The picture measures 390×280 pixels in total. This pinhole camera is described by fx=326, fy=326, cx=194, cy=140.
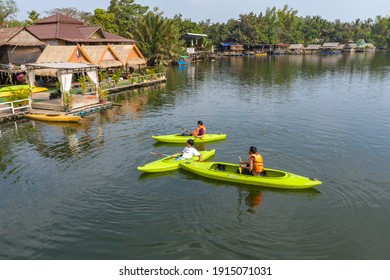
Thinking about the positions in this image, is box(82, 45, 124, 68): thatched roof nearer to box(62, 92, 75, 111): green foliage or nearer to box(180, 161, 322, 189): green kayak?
box(62, 92, 75, 111): green foliage

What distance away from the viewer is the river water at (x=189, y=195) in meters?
11.2

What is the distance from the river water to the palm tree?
42158 mm

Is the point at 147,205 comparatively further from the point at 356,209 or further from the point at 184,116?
the point at 184,116

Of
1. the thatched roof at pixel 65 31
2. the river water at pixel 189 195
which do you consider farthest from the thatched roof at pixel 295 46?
the river water at pixel 189 195

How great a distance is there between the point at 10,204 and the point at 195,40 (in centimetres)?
9449

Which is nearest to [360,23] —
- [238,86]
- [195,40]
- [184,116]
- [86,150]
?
[195,40]

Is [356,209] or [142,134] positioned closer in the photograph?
[356,209]

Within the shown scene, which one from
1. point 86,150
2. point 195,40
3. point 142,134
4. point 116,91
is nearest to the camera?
point 86,150

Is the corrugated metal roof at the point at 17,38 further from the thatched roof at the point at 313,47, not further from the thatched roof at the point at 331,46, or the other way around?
the thatched roof at the point at 331,46

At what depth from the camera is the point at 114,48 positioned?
45.6 m

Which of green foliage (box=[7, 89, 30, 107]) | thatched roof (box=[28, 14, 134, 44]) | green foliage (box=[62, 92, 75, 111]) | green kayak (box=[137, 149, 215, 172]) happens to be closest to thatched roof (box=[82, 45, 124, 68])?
thatched roof (box=[28, 14, 134, 44])

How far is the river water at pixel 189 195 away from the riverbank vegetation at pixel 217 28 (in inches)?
1696

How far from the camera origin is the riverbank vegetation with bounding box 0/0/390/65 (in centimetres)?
6700
